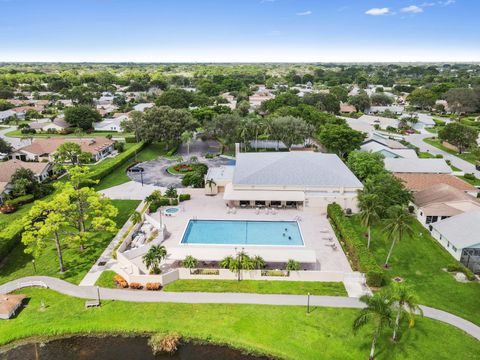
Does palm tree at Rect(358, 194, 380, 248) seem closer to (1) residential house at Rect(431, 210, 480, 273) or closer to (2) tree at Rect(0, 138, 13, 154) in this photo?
(1) residential house at Rect(431, 210, 480, 273)

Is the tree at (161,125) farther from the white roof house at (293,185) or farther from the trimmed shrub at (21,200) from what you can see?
the trimmed shrub at (21,200)

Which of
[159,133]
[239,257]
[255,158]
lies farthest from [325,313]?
[159,133]

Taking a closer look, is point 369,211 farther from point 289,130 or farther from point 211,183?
point 289,130

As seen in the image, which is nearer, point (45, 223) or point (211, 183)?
point (45, 223)

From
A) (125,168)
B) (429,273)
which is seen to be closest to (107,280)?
(429,273)

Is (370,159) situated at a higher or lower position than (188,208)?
higher

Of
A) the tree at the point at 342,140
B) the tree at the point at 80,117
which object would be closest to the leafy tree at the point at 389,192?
the tree at the point at 342,140

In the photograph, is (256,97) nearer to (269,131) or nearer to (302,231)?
(269,131)
